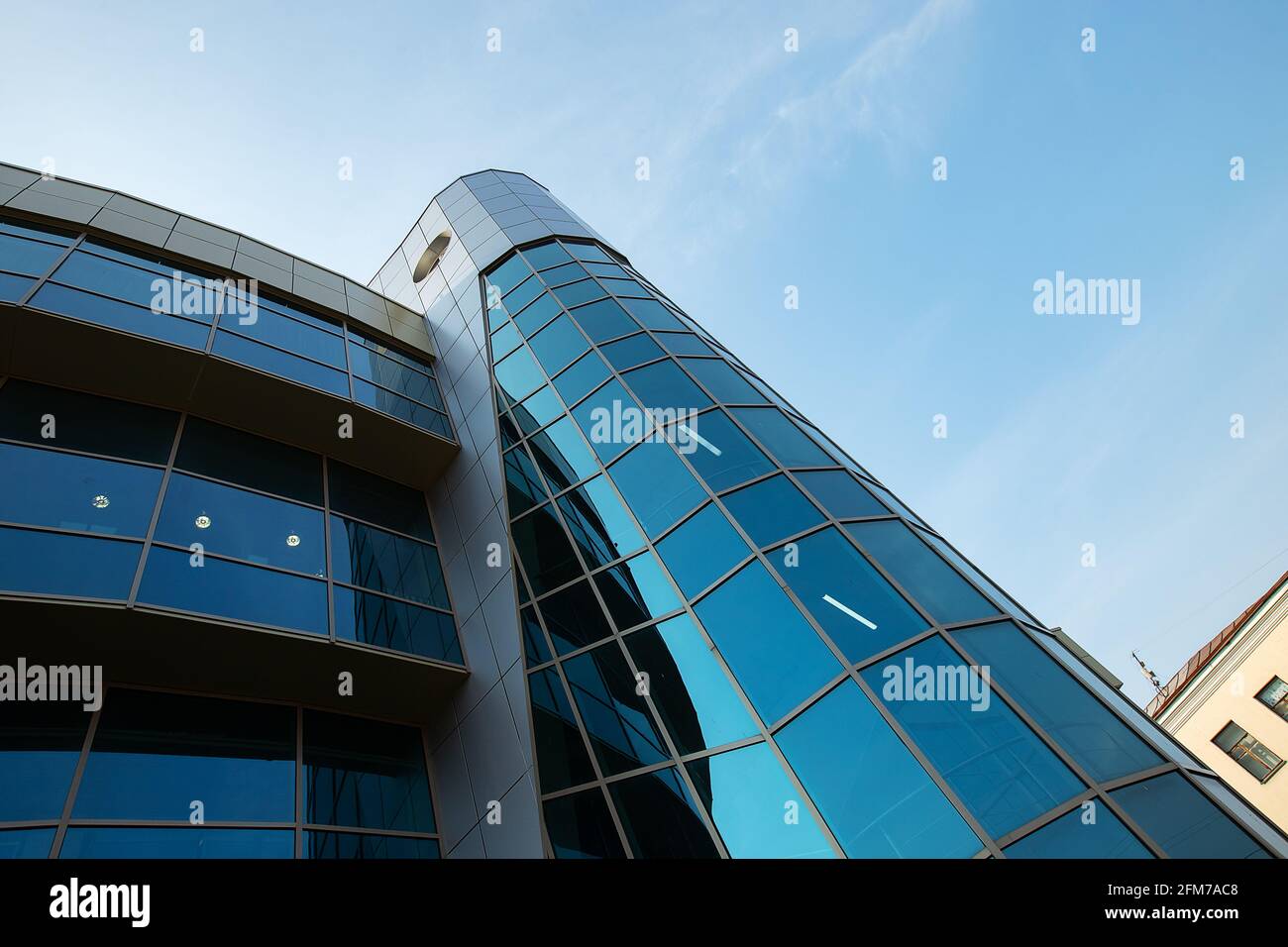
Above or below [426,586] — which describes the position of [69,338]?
above

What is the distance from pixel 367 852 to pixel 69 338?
31.2 ft

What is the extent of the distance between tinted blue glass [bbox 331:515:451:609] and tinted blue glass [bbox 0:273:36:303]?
6096 millimetres

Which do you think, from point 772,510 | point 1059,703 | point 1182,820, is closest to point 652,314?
point 772,510

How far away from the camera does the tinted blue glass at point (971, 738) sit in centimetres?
654

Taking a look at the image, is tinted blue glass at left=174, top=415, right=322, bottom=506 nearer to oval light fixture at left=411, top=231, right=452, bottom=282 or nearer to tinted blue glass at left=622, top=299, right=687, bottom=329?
tinted blue glass at left=622, top=299, right=687, bottom=329

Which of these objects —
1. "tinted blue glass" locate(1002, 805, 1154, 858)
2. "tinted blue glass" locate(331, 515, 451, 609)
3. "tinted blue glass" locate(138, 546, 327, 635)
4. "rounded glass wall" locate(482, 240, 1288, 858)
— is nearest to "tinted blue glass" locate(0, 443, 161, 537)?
"tinted blue glass" locate(138, 546, 327, 635)

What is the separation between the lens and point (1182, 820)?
6.27m

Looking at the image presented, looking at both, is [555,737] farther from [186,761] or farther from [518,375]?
[518,375]

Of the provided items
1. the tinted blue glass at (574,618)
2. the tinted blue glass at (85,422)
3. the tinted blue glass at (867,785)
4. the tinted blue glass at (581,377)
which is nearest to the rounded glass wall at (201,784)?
the tinted blue glass at (574,618)

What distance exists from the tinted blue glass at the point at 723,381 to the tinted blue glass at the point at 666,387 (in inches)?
10.3

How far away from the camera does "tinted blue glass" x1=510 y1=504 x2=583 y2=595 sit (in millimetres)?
11477
